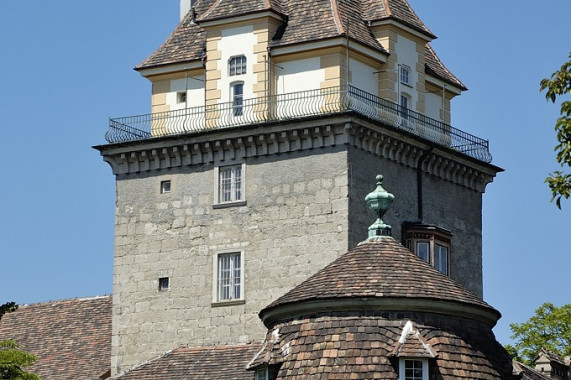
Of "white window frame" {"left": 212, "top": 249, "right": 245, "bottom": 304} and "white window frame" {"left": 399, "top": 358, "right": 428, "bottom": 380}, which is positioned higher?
"white window frame" {"left": 212, "top": 249, "right": 245, "bottom": 304}

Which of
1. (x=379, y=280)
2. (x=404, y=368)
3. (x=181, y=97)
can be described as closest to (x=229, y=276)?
(x=181, y=97)

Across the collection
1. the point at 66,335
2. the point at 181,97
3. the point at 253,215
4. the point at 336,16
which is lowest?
the point at 66,335

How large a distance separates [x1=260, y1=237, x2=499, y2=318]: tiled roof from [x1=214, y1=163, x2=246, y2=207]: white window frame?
49.3 feet

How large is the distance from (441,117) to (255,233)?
8946mm

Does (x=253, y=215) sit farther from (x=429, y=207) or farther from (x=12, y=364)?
(x=12, y=364)

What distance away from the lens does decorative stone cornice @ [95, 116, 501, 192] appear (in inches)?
2416

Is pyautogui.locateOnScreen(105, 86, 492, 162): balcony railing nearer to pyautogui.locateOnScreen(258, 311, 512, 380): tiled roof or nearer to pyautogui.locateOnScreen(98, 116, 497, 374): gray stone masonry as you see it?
pyautogui.locateOnScreen(98, 116, 497, 374): gray stone masonry

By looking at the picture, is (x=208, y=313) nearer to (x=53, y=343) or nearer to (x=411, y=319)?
(x=53, y=343)

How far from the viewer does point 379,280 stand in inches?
1812

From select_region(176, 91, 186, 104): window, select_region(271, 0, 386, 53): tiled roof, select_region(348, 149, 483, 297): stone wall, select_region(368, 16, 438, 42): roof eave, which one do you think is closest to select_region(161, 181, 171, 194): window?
select_region(176, 91, 186, 104): window

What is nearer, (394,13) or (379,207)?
Result: (379,207)

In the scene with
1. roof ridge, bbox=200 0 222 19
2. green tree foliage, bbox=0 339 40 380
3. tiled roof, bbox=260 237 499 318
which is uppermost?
roof ridge, bbox=200 0 222 19

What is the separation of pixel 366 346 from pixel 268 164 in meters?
18.6

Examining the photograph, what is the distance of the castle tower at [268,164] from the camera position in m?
61.4
